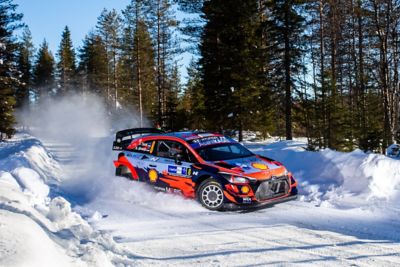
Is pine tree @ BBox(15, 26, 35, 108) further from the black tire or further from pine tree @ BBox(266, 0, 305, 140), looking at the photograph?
the black tire

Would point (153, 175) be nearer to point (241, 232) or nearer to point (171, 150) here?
point (171, 150)

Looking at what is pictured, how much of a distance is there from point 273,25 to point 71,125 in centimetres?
→ 3084

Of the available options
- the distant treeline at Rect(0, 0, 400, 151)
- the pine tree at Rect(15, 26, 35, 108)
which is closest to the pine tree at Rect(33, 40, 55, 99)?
the pine tree at Rect(15, 26, 35, 108)

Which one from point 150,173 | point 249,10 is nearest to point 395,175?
point 150,173

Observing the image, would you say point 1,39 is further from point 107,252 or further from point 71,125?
point 107,252

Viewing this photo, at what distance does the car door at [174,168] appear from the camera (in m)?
8.67

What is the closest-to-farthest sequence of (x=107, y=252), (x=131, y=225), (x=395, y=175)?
(x=107, y=252), (x=131, y=225), (x=395, y=175)

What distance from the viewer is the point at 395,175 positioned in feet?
29.8

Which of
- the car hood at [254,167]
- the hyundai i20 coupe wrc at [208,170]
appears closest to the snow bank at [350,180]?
the hyundai i20 coupe wrc at [208,170]

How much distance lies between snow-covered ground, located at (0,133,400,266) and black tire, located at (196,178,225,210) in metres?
0.18

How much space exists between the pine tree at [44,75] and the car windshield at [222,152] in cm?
6193

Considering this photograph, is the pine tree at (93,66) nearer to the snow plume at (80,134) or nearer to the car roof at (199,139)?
the snow plume at (80,134)

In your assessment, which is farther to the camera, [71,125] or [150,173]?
[71,125]

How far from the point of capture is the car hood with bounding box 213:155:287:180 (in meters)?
7.93
